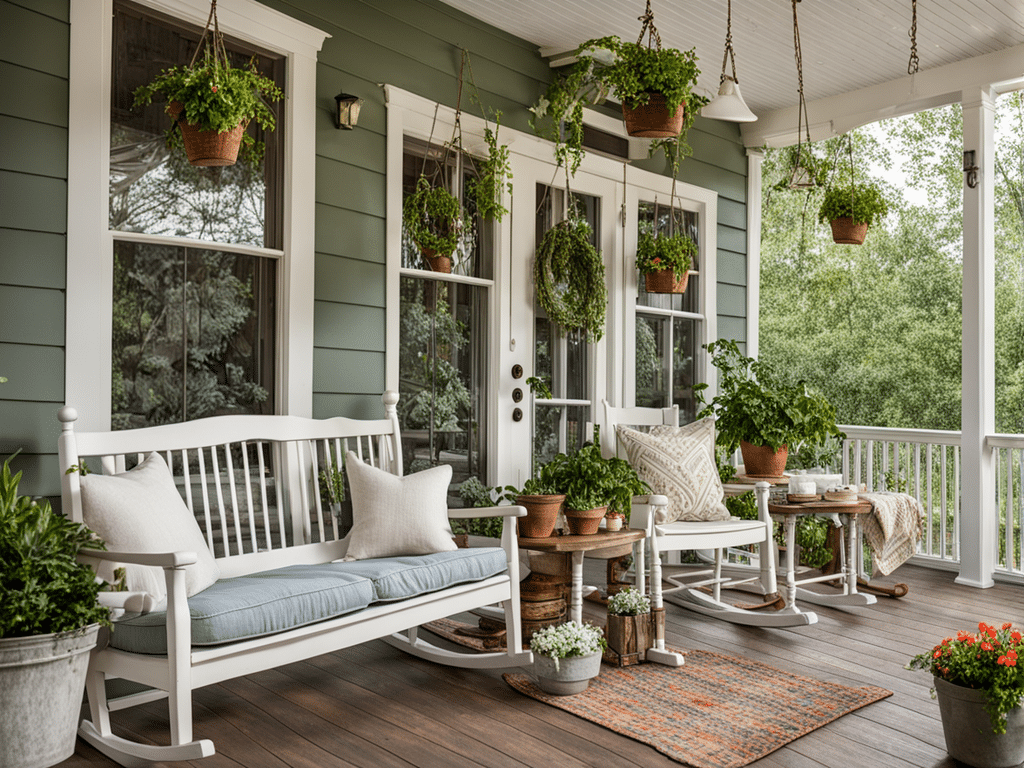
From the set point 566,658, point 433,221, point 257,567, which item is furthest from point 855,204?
point 257,567

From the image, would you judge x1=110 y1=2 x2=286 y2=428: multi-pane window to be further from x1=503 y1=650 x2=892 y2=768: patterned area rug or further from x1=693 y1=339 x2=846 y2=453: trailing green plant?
x1=693 y1=339 x2=846 y2=453: trailing green plant

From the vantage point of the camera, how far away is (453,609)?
3.07 meters

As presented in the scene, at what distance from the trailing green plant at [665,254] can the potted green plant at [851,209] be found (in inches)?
29.4

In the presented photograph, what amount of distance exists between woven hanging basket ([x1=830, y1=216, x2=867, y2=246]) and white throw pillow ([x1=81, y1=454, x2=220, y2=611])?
355cm

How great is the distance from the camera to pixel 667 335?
215 inches

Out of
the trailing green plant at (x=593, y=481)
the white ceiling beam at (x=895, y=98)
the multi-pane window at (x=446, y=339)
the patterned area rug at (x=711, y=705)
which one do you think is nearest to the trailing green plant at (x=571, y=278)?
the multi-pane window at (x=446, y=339)

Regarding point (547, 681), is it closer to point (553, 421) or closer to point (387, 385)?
point (387, 385)

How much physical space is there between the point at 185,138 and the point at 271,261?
2.26 ft

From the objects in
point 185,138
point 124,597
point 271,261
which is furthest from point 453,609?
point 185,138

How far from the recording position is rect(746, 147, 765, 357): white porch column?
597 centimetres

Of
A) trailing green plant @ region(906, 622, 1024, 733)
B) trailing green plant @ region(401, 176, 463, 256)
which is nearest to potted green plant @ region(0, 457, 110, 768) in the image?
trailing green plant @ region(401, 176, 463, 256)

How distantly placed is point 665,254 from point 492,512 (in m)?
2.21

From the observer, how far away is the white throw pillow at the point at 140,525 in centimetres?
250

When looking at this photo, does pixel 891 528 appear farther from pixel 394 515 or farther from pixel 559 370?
pixel 394 515
